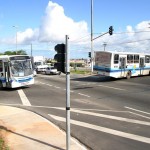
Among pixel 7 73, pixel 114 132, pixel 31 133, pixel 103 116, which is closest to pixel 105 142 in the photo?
pixel 114 132

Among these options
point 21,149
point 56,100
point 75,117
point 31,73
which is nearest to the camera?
point 21,149

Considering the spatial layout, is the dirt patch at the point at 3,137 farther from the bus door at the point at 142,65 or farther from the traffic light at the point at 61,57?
the bus door at the point at 142,65

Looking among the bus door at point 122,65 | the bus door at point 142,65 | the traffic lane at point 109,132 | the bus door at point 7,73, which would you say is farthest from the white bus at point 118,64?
the traffic lane at point 109,132

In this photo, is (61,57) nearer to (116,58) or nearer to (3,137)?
(3,137)

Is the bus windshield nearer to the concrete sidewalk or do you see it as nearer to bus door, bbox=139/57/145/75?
the concrete sidewalk

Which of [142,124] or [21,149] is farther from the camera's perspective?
[142,124]

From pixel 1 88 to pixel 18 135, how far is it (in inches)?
711

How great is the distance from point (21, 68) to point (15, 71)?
0.65 meters

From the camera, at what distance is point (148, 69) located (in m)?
41.1

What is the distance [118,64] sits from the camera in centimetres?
3462

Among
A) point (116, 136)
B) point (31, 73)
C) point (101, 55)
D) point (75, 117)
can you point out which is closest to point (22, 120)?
point (75, 117)

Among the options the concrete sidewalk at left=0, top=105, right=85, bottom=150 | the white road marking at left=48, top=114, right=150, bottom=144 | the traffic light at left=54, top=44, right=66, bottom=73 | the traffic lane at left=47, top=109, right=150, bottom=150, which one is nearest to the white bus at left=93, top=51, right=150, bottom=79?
the concrete sidewalk at left=0, top=105, right=85, bottom=150

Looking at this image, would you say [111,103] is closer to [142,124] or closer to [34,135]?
[142,124]

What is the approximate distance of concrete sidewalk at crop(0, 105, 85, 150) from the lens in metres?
9.65
